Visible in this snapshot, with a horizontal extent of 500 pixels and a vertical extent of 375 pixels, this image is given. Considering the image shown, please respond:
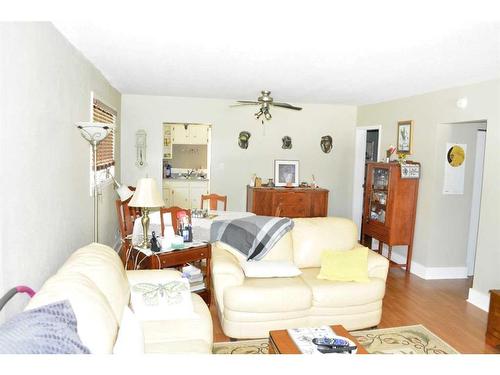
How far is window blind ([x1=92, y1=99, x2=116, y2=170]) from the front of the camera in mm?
4439

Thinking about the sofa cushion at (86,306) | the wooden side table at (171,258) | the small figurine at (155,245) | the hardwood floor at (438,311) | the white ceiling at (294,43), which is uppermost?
the white ceiling at (294,43)

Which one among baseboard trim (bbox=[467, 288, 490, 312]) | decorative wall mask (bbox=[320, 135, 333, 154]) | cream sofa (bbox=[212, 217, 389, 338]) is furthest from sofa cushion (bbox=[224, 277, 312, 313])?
decorative wall mask (bbox=[320, 135, 333, 154])

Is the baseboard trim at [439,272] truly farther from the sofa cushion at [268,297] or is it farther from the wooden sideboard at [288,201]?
the sofa cushion at [268,297]

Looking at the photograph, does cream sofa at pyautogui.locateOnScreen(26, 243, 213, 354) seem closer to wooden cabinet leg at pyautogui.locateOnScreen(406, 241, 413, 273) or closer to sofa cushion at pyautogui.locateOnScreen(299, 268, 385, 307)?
sofa cushion at pyautogui.locateOnScreen(299, 268, 385, 307)

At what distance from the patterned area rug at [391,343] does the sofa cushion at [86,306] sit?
145 cm

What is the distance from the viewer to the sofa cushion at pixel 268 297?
3.18m

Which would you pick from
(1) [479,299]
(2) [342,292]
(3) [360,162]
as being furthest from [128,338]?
(3) [360,162]

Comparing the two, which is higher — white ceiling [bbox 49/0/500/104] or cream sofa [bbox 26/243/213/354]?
white ceiling [bbox 49/0/500/104]

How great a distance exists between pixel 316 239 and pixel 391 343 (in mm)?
1143

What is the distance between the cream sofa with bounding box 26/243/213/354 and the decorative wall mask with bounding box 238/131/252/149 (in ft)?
13.9

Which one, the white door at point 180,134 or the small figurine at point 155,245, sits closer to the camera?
the small figurine at point 155,245

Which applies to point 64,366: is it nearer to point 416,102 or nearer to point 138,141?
point 416,102

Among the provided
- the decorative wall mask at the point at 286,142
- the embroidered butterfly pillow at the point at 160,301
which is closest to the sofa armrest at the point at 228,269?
the embroidered butterfly pillow at the point at 160,301

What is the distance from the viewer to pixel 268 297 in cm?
320
